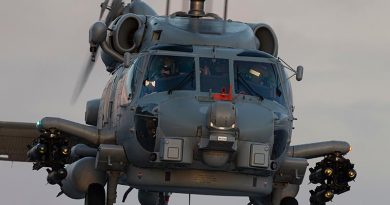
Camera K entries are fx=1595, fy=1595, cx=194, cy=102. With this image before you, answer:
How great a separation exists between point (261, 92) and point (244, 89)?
39cm

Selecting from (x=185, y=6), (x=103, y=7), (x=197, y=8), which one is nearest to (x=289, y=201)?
(x=197, y=8)

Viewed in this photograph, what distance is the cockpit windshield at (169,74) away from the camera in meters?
30.6

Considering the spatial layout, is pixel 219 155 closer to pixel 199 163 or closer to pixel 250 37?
pixel 199 163

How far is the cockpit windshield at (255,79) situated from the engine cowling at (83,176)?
3.64m

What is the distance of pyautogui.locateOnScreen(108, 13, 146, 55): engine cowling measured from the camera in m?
33.5

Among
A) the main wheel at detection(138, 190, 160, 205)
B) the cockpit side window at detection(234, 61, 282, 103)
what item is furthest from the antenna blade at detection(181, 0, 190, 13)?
the main wheel at detection(138, 190, 160, 205)

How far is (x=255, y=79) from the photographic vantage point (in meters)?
31.2

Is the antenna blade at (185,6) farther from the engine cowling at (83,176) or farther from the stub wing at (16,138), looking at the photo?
the stub wing at (16,138)

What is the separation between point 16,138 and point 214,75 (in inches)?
445

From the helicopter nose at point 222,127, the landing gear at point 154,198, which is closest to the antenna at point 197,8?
the landing gear at point 154,198

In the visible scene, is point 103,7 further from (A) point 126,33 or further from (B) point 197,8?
(B) point 197,8

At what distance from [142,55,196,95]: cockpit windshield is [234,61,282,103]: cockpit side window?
918 millimetres

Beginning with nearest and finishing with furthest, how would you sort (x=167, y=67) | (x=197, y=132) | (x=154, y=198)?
(x=197, y=132)
(x=167, y=67)
(x=154, y=198)

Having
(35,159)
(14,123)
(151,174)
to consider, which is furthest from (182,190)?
(14,123)
